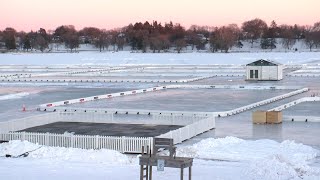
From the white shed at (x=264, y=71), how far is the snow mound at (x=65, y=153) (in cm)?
3498

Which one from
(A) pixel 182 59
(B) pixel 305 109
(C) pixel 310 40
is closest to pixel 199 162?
(B) pixel 305 109

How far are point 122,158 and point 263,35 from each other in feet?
528

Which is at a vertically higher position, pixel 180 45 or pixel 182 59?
pixel 180 45

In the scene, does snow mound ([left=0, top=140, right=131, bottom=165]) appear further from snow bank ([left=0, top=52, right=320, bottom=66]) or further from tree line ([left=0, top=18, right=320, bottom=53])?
tree line ([left=0, top=18, right=320, bottom=53])

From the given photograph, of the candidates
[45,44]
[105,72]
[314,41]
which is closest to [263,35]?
[314,41]

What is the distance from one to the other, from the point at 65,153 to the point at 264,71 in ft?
118

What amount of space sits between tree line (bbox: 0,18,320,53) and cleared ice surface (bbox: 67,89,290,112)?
108 meters

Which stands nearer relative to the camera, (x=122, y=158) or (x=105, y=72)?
(x=122, y=158)

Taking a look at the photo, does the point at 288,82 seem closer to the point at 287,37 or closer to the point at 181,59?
the point at 181,59

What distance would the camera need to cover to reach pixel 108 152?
1822cm

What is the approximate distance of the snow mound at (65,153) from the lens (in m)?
17.8

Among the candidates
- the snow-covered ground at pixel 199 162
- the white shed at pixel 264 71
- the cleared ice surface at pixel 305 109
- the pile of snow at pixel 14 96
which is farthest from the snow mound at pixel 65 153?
the white shed at pixel 264 71

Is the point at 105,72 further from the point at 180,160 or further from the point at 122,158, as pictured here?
the point at 180,160

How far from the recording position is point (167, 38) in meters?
168
